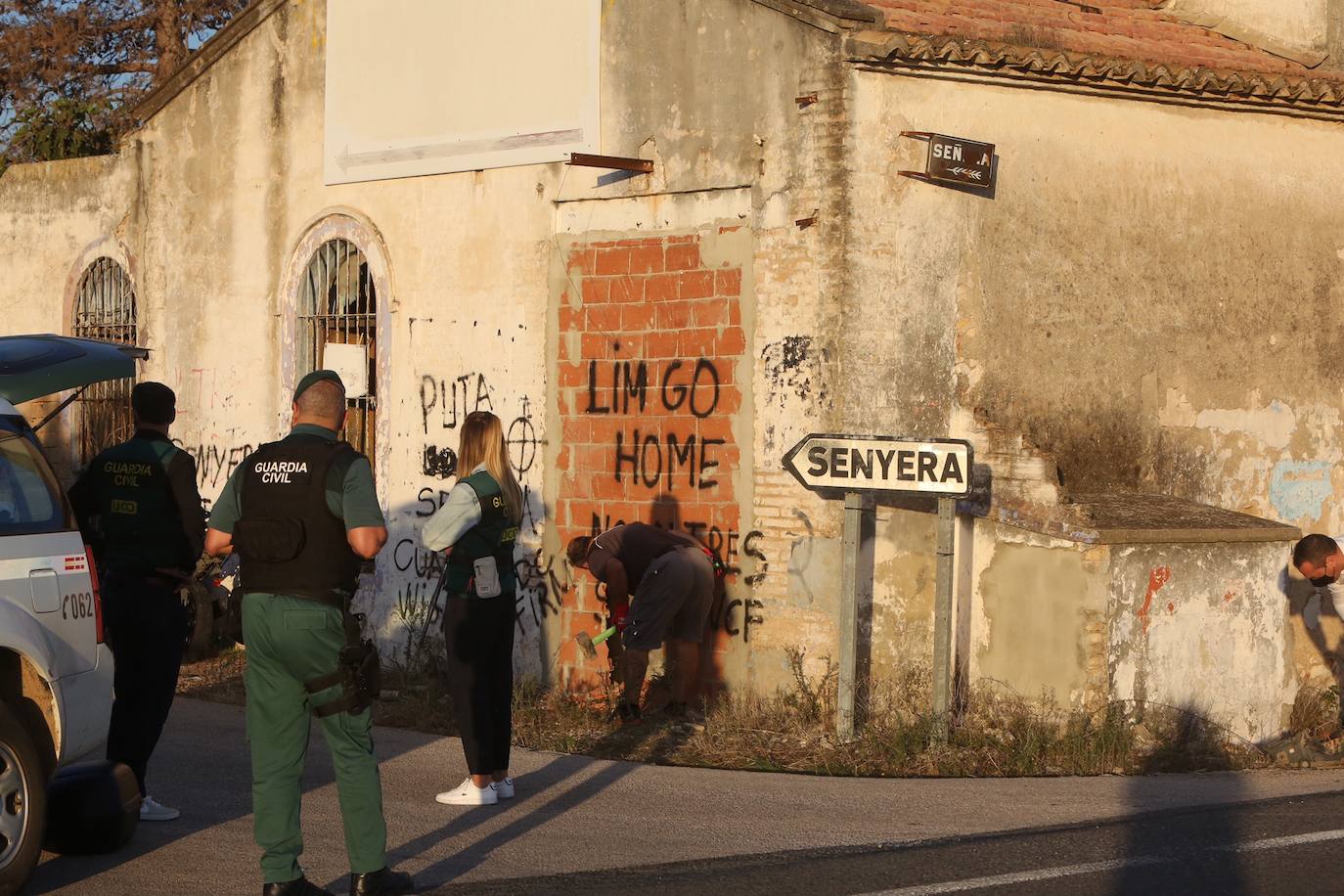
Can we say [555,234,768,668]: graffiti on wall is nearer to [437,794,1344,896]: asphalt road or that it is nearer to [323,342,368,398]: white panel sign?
[323,342,368,398]: white panel sign

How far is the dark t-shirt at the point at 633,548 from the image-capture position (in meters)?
10.6

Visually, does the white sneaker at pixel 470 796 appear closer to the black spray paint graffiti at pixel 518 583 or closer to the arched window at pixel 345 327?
the black spray paint graffiti at pixel 518 583

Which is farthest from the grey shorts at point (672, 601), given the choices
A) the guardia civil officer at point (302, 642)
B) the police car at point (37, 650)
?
the guardia civil officer at point (302, 642)

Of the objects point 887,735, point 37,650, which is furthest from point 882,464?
point 37,650

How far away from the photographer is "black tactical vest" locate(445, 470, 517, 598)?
25.4 ft

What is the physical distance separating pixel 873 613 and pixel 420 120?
526cm

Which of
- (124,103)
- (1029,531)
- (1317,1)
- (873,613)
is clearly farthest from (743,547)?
(124,103)

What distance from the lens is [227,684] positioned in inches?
487

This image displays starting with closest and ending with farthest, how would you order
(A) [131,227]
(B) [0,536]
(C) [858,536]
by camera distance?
(B) [0,536]
(C) [858,536]
(A) [131,227]

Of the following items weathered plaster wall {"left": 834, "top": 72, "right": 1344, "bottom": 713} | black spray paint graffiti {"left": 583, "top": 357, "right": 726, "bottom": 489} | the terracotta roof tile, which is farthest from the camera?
black spray paint graffiti {"left": 583, "top": 357, "right": 726, "bottom": 489}

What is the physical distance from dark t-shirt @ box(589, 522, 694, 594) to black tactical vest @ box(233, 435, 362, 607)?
4508mm

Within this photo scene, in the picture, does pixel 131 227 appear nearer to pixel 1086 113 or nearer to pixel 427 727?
pixel 427 727

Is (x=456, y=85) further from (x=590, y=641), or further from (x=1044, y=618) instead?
(x=1044, y=618)

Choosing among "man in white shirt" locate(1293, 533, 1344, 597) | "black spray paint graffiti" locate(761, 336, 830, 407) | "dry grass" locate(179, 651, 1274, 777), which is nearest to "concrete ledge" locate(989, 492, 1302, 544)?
"man in white shirt" locate(1293, 533, 1344, 597)
